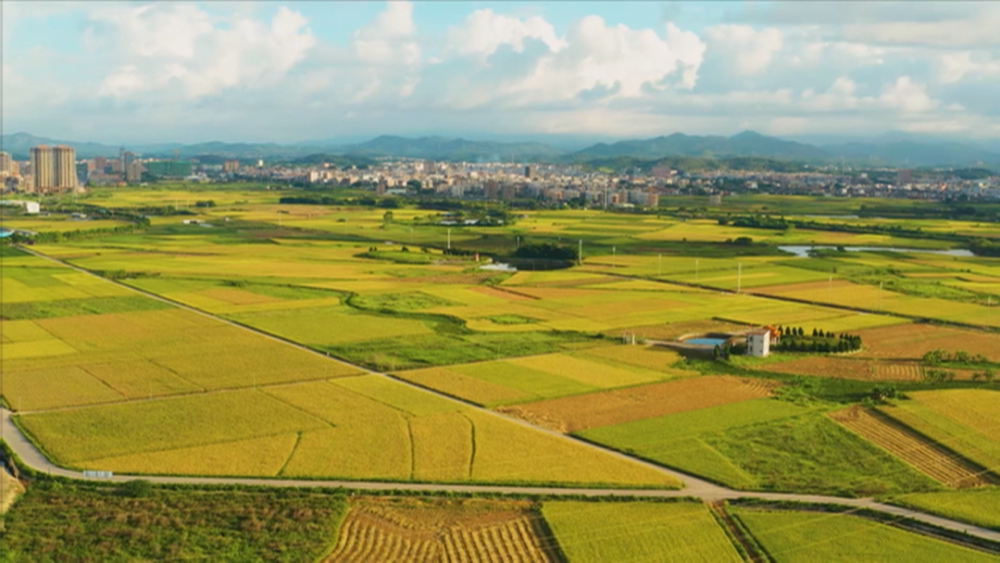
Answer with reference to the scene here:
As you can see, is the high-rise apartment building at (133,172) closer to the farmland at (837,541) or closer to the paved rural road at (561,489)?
the paved rural road at (561,489)

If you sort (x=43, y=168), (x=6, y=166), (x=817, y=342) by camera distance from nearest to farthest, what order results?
(x=817, y=342) < (x=43, y=168) < (x=6, y=166)

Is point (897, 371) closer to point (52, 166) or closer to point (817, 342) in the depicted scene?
point (817, 342)

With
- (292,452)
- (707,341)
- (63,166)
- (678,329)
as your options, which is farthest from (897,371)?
(63,166)

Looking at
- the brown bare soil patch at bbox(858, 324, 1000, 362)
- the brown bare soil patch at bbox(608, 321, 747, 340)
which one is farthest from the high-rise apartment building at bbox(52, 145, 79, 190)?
the brown bare soil patch at bbox(858, 324, 1000, 362)

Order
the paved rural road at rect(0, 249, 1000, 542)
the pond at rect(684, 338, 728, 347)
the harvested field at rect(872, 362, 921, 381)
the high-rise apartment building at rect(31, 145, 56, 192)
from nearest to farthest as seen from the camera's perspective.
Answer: the paved rural road at rect(0, 249, 1000, 542), the harvested field at rect(872, 362, 921, 381), the pond at rect(684, 338, 728, 347), the high-rise apartment building at rect(31, 145, 56, 192)

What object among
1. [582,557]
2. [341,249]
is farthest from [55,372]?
[341,249]

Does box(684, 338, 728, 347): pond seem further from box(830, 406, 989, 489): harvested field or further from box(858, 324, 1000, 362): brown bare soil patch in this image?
box(830, 406, 989, 489): harvested field

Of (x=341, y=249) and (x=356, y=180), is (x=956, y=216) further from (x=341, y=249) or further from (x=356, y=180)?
(x=356, y=180)
